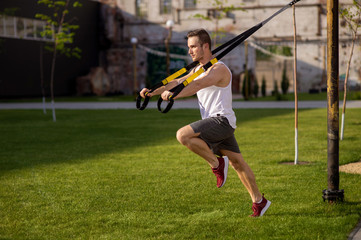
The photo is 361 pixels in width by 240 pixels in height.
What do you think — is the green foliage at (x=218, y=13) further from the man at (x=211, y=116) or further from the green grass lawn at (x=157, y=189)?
the man at (x=211, y=116)

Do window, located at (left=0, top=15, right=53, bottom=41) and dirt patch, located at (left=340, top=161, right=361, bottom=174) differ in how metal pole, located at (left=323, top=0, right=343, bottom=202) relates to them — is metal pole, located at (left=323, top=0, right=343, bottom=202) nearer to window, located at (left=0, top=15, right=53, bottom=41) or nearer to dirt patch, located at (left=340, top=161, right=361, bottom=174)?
dirt patch, located at (left=340, top=161, right=361, bottom=174)

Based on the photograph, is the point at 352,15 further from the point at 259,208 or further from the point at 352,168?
the point at 259,208

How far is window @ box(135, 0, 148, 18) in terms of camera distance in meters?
42.9

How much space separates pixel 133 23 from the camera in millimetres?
43188

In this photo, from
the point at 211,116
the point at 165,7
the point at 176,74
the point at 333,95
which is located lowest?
the point at 211,116

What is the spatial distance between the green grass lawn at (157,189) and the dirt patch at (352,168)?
0.31m

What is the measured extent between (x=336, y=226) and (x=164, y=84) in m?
2.20

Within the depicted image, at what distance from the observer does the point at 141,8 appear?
1694 inches

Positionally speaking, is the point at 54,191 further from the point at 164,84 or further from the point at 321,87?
the point at 321,87

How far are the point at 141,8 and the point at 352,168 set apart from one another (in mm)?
36269

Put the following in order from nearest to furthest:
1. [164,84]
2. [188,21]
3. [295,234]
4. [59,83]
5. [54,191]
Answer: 1. [295,234]
2. [164,84]
3. [54,191]
4. [59,83]
5. [188,21]

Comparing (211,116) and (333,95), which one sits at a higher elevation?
(333,95)

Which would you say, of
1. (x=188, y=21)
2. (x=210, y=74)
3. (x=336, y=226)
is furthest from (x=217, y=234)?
(x=188, y=21)

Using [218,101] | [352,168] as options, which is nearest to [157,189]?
[218,101]
